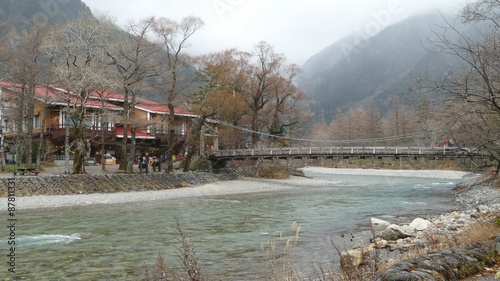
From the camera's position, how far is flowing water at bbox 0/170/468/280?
25.5ft

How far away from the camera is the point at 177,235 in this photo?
11492 millimetres

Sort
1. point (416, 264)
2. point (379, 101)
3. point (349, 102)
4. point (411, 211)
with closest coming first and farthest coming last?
point (416, 264) < point (411, 211) < point (379, 101) < point (349, 102)

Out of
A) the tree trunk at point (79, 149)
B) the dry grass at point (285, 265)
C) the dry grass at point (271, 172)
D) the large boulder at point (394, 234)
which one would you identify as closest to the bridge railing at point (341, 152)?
the dry grass at point (271, 172)

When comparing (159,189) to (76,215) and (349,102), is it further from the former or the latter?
(349,102)

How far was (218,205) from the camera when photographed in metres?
20.1

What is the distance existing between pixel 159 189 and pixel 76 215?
11.4 meters

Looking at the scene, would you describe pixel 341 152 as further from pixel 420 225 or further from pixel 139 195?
pixel 420 225

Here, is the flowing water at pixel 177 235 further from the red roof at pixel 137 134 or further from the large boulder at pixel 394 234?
the red roof at pixel 137 134

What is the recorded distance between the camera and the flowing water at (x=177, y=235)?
7.77 metres

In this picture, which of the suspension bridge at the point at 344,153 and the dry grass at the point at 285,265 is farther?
the suspension bridge at the point at 344,153

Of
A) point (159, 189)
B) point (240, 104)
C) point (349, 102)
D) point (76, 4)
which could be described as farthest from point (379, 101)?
point (159, 189)

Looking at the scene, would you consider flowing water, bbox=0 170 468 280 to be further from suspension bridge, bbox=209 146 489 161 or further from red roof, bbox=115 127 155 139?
red roof, bbox=115 127 155 139

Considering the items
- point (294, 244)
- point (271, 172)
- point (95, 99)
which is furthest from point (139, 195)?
point (271, 172)

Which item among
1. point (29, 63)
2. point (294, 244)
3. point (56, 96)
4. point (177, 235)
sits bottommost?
point (177, 235)
